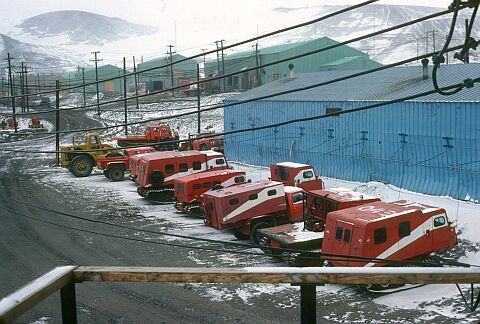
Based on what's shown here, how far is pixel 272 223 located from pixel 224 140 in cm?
2076

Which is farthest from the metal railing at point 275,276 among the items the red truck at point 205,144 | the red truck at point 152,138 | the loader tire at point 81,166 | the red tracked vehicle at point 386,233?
the red truck at point 152,138

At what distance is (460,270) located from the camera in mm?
3396

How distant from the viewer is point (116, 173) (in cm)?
3238

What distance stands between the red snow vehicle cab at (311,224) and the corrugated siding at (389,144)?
6382mm

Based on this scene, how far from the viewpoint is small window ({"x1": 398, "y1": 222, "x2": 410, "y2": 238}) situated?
46.6 feet

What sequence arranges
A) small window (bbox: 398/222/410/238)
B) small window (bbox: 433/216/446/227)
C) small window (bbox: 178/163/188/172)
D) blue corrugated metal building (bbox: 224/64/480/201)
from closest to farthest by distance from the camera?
small window (bbox: 398/222/410/238) → small window (bbox: 433/216/446/227) → blue corrugated metal building (bbox: 224/64/480/201) → small window (bbox: 178/163/188/172)

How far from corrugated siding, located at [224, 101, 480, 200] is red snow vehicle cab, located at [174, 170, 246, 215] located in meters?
7.05

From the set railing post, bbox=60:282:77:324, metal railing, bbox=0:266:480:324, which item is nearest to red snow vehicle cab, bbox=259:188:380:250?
metal railing, bbox=0:266:480:324

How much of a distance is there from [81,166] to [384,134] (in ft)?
63.7

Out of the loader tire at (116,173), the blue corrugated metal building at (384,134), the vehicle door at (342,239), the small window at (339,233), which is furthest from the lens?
the loader tire at (116,173)

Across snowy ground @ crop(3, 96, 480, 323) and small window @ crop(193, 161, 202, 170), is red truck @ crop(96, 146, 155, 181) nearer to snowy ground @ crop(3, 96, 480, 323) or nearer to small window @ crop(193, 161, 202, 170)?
snowy ground @ crop(3, 96, 480, 323)

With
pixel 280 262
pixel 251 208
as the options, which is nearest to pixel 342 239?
pixel 280 262

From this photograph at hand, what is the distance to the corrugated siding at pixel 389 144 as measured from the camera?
21.9 metres

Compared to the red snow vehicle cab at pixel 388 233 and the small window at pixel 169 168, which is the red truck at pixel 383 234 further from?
the small window at pixel 169 168
